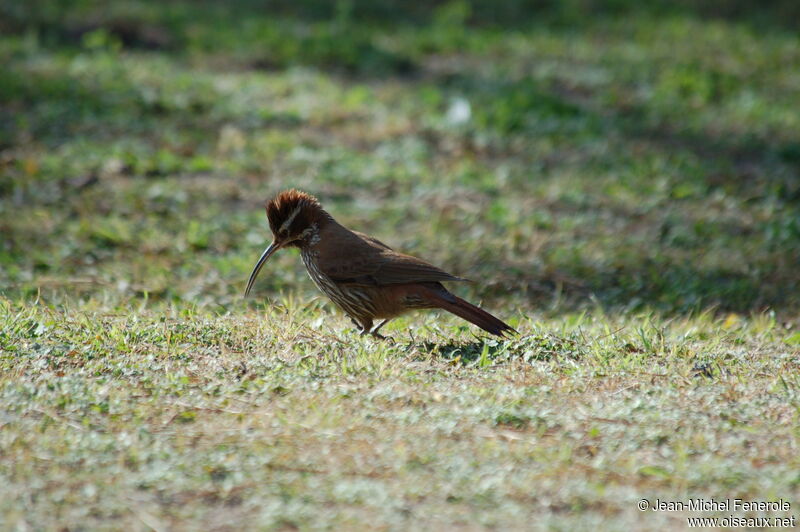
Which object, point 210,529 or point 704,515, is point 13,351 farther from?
point 704,515

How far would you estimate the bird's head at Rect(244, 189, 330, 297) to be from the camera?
691cm

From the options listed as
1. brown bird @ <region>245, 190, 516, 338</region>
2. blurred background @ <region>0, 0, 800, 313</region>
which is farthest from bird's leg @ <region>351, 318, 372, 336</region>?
blurred background @ <region>0, 0, 800, 313</region>

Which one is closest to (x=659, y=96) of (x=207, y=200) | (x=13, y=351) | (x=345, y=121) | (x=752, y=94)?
(x=752, y=94)

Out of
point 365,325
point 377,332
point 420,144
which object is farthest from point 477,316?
point 420,144

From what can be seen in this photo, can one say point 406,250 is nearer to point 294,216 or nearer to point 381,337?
point 294,216

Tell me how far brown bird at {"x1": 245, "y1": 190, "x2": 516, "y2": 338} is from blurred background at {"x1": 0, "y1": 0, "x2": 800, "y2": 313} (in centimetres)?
98

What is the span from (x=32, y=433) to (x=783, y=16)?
13.5m

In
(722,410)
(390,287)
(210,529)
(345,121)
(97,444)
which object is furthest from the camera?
(345,121)

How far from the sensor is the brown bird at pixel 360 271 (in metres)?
6.31

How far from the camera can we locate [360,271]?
6578mm

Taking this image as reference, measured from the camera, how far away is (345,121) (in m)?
11.4

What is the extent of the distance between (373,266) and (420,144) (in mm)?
4475

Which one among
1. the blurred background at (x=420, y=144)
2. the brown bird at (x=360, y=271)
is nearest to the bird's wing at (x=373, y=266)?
the brown bird at (x=360, y=271)

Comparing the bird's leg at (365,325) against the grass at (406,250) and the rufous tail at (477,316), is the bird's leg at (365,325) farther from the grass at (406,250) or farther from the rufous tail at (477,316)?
the rufous tail at (477,316)
